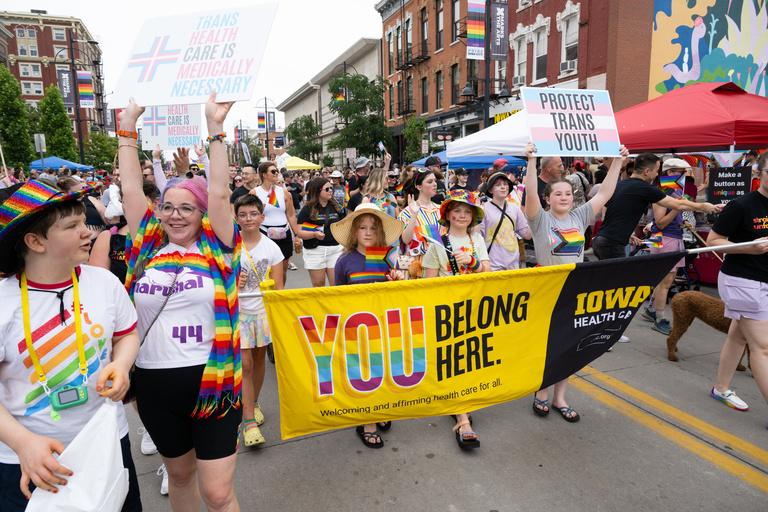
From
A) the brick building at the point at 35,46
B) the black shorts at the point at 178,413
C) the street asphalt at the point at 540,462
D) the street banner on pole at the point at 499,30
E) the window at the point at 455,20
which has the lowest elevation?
the street asphalt at the point at 540,462

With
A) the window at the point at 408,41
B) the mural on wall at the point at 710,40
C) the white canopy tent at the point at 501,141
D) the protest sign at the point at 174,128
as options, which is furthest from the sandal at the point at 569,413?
the window at the point at 408,41

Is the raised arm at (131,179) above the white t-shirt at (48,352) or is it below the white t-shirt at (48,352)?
above

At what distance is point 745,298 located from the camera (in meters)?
3.63

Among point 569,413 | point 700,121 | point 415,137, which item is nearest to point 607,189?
point 569,413

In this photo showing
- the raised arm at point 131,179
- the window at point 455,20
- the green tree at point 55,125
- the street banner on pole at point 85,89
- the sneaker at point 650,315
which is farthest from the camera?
the green tree at point 55,125

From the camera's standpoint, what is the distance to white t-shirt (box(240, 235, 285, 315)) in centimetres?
363

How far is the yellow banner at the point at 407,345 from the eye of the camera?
109 inches

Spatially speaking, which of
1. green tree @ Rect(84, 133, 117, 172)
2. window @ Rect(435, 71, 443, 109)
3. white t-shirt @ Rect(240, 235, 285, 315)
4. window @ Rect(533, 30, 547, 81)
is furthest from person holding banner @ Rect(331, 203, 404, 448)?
green tree @ Rect(84, 133, 117, 172)

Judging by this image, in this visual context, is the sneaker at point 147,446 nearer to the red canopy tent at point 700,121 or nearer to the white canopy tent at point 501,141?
the white canopy tent at point 501,141

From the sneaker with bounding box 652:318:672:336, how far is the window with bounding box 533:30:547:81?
57.0 ft

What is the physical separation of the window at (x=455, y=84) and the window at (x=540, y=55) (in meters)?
6.67

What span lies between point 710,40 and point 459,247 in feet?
67.5

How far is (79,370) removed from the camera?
181 cm

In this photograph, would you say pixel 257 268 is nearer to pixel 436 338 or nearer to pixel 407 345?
pixel 407 345
